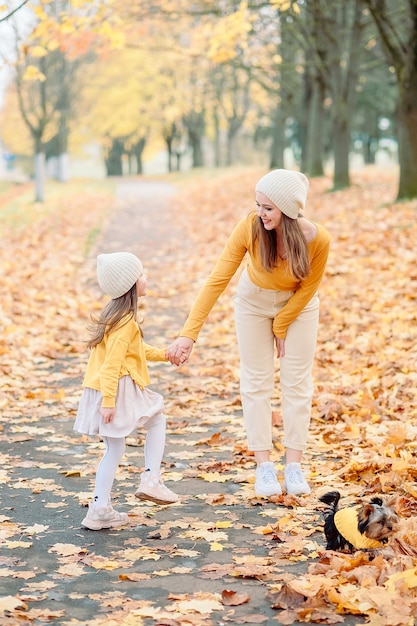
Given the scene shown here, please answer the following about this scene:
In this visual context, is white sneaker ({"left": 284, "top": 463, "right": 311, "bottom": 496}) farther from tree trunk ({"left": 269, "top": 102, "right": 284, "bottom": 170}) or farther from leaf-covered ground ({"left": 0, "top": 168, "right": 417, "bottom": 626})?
tree trunk ({"left": 269, "top": 102, "right": 284, "bottom": 170})

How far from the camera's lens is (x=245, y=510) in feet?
15.8

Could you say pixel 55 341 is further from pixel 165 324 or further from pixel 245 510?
pixel 245 510

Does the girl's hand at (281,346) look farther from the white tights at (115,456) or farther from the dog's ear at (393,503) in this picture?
the dog's ear at (393,503)

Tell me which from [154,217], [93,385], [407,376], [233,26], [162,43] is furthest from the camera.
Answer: [162,43]

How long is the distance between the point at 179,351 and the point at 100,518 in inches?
39.8

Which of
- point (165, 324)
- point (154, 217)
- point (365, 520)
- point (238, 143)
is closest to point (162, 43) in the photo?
point (154, 217)

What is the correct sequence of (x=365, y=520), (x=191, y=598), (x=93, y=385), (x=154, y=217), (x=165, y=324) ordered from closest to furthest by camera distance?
(x=191, y=598) → (x=365, y=520) → (x=93, y=385) → (x=165, y=324) → (x=154, y=217)

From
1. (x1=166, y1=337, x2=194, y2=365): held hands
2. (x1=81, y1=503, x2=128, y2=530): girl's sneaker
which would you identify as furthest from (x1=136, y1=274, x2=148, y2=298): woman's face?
(x1=81, y1=503, x2=128, y2=530): girl's sneaker

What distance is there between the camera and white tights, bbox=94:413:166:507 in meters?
4.52

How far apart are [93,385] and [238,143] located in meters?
58.1

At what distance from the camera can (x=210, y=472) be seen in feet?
18.2

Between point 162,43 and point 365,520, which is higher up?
point 162,43

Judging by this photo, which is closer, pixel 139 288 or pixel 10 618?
pixel 10 618

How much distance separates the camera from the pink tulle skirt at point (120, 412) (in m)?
4.50
